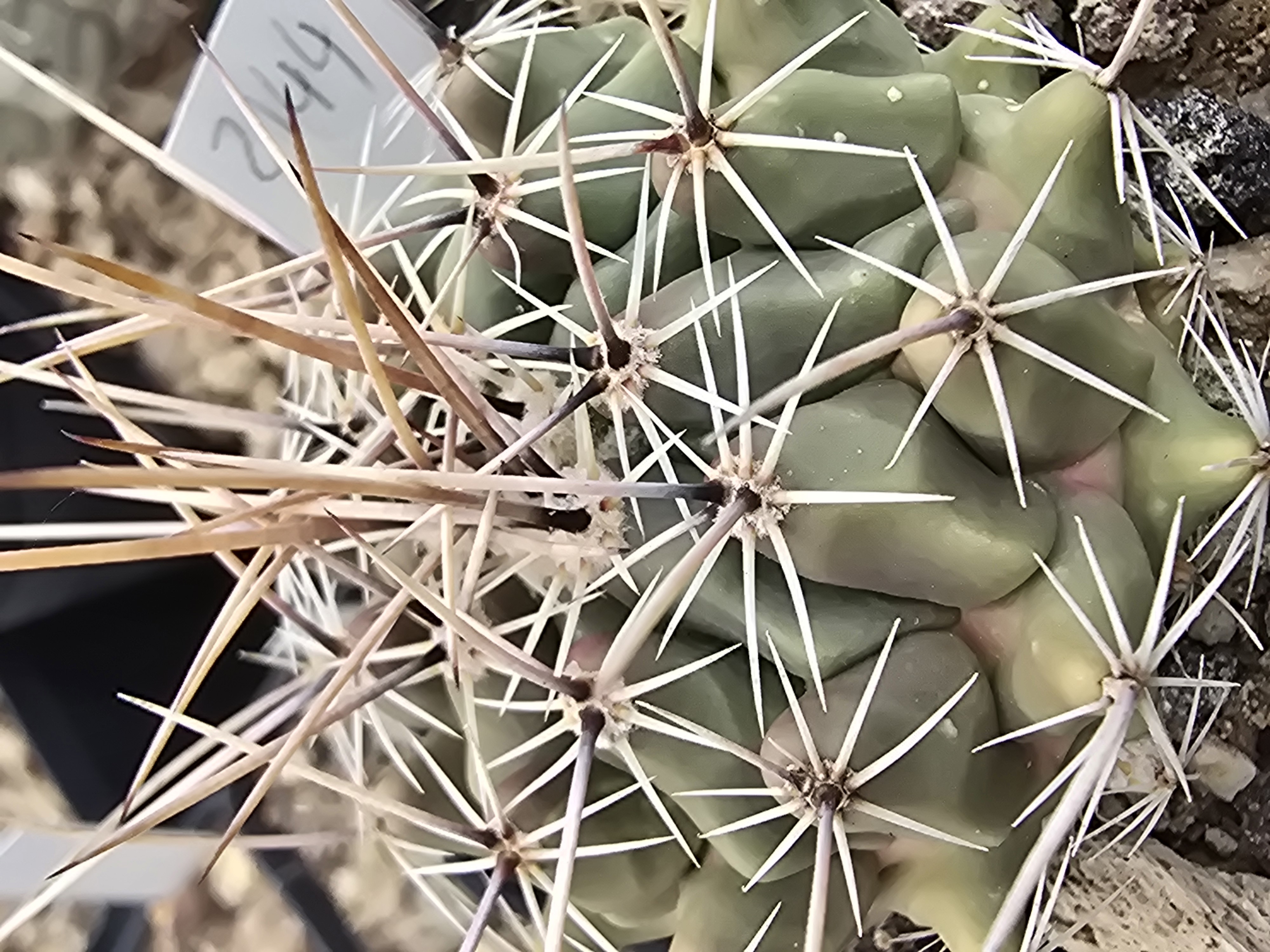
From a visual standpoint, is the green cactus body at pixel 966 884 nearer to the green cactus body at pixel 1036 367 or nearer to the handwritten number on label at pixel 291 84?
the green cactus body at pixel 1036 367

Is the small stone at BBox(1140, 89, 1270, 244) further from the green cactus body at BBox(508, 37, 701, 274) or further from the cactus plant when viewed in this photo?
the green cactus body at BBox(508, 37, 701, 274)

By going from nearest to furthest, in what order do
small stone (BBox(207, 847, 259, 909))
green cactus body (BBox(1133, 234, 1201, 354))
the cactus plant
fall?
the cactus plant < green cactus body (BBox(1133, 234, 1201, 354)) < small stone (BBox(207, 847, 259, 909))

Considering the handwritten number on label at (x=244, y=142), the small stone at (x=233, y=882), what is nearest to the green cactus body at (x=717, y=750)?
the handwritten number on label at (x=244, y=142)

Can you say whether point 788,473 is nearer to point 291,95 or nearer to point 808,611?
point 808,611

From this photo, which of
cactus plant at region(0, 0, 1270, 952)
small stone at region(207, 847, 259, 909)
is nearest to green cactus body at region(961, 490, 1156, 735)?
cactus plant at region(0, 0, 1270, 952)

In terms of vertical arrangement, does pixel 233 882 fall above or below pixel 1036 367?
below

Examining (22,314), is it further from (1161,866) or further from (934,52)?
(1161,866)

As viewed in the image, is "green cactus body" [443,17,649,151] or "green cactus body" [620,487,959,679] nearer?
"green cactus body" [620,487,959,679]

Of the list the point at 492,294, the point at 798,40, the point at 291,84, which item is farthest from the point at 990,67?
the point at 291,84
